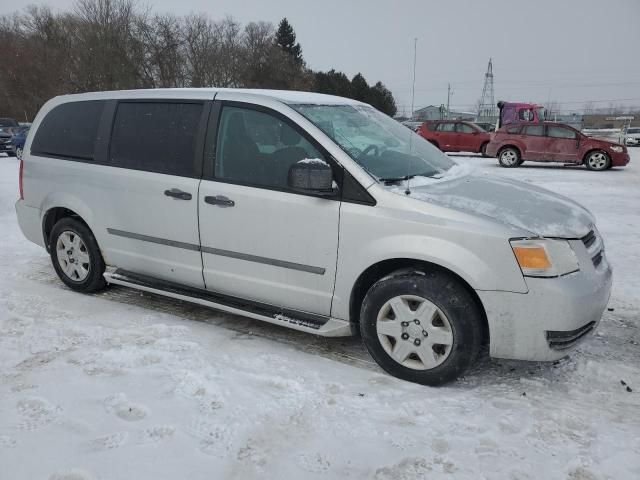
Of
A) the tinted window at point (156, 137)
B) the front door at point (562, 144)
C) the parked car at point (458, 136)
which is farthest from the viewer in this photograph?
the parked car at point (458, 136)

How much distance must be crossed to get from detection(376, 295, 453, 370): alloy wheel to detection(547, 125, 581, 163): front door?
15.2m

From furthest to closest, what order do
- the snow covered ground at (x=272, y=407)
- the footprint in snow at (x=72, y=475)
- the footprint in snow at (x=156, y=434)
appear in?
the footprint in snow at (x=156, y=434), the snow covered ground at (x=272, y=407), the footprint in snow at (x=72, y=475)

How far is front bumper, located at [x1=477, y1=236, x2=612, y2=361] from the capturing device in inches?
110

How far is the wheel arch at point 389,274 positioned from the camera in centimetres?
300

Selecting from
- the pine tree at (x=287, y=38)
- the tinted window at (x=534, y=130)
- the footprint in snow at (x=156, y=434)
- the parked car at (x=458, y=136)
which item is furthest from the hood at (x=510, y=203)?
the pine tree at (x=287, y=38)

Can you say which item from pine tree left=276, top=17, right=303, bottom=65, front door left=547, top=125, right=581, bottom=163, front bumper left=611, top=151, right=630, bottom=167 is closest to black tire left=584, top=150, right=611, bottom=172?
front bumper left=611, top=151, right=630, bottom=167

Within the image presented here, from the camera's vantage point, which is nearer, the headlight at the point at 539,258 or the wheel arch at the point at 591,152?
the headlight at the point at 539,258

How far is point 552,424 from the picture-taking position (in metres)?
2.73

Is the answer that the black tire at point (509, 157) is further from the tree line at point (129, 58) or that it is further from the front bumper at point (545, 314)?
the tree line at point (129, 58)

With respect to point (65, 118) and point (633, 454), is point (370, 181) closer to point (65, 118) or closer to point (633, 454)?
point (633, 454)

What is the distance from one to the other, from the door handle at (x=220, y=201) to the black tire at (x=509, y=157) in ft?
49.4

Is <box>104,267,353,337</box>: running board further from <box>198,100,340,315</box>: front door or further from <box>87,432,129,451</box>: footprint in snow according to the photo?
<box>87,432,129,451</box>: footprint in snow

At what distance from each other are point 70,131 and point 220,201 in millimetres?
1895

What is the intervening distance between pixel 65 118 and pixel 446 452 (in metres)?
4.15
